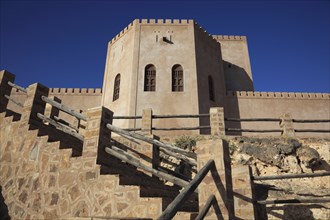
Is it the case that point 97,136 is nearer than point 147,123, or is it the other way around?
point 97,136

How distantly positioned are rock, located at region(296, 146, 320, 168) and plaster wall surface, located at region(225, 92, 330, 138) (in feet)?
26.4

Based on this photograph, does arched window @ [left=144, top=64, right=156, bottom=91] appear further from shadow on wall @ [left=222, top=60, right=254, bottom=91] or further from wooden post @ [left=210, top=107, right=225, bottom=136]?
shadow on wall @ [left=222, top=60, right=254, bottom=91]

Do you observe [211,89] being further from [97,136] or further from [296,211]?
[97,136]

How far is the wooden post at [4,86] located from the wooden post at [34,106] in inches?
53.4

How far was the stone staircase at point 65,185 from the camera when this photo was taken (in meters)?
4.20

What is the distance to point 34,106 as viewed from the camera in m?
6.52

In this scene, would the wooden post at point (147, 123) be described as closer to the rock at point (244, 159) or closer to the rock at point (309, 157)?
the rock at point (244, 159)

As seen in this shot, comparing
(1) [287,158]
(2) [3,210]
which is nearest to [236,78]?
(1) [287,158]

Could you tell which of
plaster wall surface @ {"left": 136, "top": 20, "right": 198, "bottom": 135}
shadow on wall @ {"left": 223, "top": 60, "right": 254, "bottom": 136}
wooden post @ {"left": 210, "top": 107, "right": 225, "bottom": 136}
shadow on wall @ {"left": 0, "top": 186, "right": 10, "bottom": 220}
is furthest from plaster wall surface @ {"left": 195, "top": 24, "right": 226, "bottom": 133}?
shadow on wall @ {"left": 0, "top": 186, "right": 10, "bottom": 220}

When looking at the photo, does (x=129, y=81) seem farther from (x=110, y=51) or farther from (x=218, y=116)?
(x=218, y=116)

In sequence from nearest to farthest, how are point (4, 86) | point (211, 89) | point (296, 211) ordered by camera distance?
point (296, 211)
point (4, 86)
point (211, 89)

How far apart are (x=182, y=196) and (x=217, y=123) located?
7.39 m

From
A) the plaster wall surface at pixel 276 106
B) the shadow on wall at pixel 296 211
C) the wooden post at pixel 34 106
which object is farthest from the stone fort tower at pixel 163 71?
the shadow on wall at pixel 296 211

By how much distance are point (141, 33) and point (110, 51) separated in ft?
9.99
